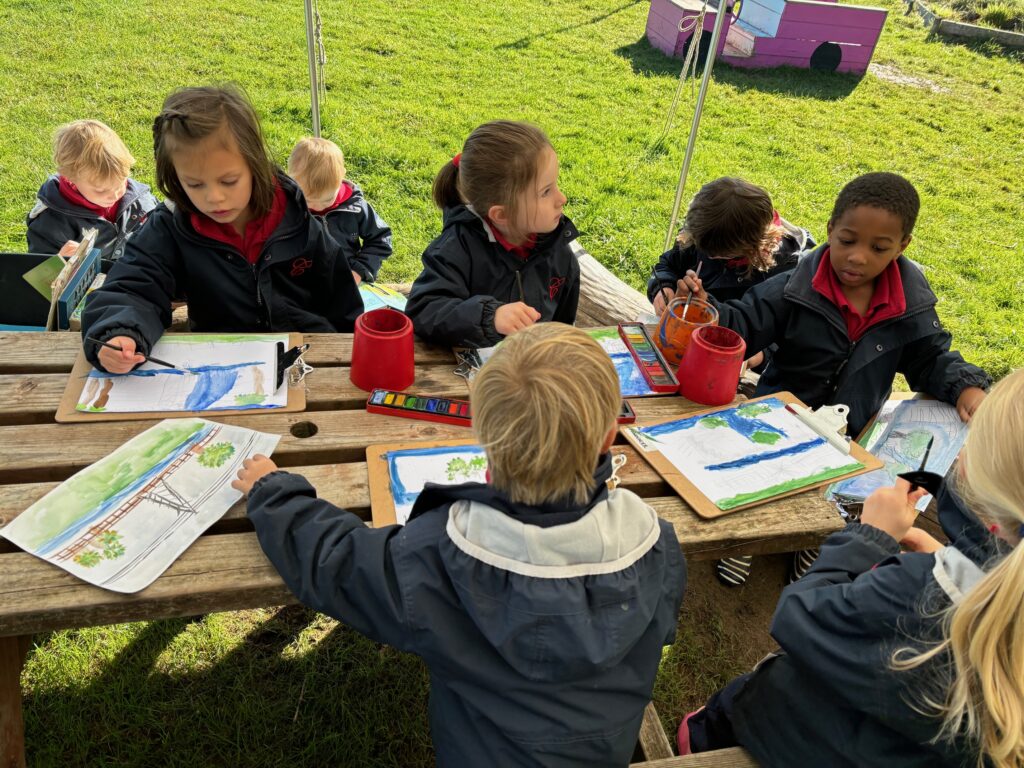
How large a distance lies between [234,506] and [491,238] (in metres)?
1.30

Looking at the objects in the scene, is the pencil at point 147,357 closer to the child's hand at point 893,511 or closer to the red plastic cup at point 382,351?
the red plastic cup at point 382,351

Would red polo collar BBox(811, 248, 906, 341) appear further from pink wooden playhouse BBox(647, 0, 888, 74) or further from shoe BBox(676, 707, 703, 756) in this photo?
pink wooden playhouse BBox(647, 0, 888, 74)

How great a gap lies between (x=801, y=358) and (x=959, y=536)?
5.07 ft

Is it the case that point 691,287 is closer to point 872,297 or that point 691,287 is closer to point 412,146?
point 872,297

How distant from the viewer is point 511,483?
1206mm

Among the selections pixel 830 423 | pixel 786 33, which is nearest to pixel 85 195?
pixel 830 423

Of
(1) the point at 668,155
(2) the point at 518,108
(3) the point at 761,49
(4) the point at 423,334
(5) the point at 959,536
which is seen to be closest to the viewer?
(5) the point at 959,536

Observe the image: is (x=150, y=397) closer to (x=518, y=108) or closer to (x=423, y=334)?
(x=423, y=334)

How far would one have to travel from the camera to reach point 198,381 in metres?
1.95

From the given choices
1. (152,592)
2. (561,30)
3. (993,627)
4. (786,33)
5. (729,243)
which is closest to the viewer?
(993,627)

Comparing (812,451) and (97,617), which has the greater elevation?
(812,451)

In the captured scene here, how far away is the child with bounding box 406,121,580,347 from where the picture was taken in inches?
87.9

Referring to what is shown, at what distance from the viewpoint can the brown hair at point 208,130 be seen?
2152 millimetres

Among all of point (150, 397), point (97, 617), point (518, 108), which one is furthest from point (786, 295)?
point (518, 108)
